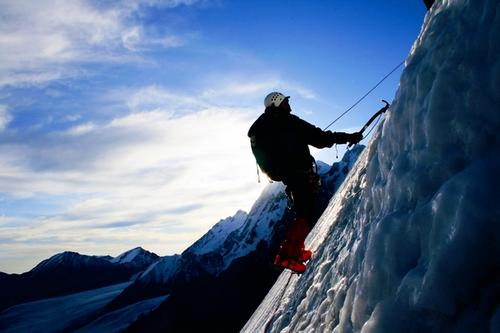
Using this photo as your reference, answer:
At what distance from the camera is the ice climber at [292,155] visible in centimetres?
559

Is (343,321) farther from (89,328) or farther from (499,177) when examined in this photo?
(89,328)

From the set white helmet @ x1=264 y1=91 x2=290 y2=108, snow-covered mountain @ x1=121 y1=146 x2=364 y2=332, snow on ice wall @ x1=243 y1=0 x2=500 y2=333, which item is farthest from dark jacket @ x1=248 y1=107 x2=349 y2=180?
snow-covered mountain @ x1=121 y1=146 x2=364 y2=332

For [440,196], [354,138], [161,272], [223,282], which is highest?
[161,272]

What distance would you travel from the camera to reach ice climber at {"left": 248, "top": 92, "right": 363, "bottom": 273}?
5.59 meters

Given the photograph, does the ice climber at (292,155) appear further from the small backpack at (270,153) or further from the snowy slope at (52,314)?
the snowy slope at (52,314)

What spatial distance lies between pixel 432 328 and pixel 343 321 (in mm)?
995

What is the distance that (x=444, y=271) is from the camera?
5.62 feet

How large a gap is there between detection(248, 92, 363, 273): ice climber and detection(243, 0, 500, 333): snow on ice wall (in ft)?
8.01

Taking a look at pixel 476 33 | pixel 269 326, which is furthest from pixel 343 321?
pixel 269 326

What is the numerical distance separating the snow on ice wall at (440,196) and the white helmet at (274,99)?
272 cm

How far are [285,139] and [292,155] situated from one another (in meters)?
0.27

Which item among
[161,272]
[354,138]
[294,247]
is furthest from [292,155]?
[161,272]

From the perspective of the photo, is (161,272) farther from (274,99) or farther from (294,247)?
(274,99)

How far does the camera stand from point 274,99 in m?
5.73
